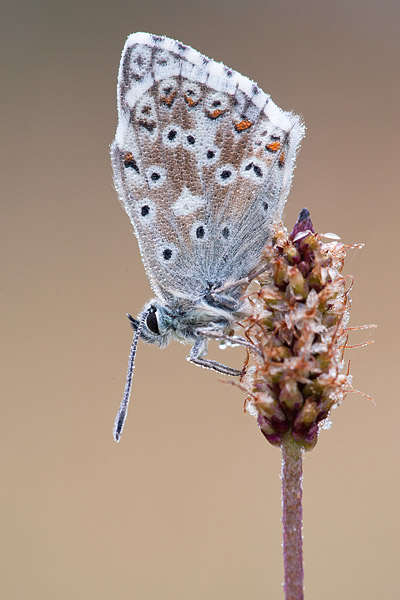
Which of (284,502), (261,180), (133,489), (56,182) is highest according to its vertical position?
(56,182)

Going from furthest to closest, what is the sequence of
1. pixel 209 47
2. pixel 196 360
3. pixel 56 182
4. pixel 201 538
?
pixel 209 47
pixel 56 182
pixel 201 538
pixel 196 360

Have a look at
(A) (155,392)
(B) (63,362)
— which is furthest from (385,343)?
(B) (63,362)

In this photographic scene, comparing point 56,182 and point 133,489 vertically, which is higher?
point 56,182

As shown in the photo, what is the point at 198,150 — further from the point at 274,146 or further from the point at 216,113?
the point at 274,146

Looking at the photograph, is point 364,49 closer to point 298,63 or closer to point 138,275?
point 298,63

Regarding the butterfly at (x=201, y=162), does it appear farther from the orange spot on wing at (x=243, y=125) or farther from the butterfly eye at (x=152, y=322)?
the butterfly eye at (x=152, y=322)

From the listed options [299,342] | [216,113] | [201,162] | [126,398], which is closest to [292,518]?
[299,342]
